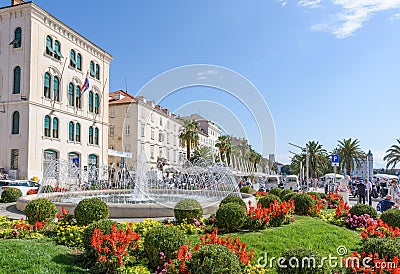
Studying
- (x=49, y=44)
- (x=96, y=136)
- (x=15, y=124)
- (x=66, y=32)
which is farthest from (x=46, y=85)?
(x=96, y=136)

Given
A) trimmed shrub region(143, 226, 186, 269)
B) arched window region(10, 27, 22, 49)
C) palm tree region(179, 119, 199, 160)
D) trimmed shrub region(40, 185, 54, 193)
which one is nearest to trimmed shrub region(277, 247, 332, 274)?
trimmed shrub region(143, 226, 186, 269)

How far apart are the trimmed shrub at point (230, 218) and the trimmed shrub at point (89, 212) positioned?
3158 mm

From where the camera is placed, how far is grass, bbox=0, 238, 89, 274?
6.24m

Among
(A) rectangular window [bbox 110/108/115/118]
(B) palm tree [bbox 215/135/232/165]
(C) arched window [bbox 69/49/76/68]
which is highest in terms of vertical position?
(C) arched window [bbox 69/49/76/68]

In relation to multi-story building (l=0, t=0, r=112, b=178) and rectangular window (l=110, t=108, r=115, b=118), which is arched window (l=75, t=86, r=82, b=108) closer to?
multi-story building (l=0, t=0, r=112, b=178)

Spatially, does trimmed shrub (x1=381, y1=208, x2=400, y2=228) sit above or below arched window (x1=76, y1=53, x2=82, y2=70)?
below

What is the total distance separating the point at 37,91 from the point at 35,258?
3171 centimetres

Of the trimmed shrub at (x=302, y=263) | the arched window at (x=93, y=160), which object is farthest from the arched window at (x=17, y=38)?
the trimmed shrub at (x=302, y=263)

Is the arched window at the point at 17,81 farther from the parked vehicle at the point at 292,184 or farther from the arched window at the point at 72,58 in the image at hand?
the parked vehicle at the point at 292,184

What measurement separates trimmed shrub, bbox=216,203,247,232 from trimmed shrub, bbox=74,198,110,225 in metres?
3.16

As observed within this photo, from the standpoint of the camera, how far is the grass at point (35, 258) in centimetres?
A: 624

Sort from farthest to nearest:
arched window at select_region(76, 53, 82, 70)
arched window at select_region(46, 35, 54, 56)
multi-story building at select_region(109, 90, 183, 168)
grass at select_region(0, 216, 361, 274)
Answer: multi-story building at select_region(109, 90, 183, 168)
arched window at select_region(76, 53, 82, 70)
arched window at select_region(46, 35, 54, 56)
grass at select_region(0, 216, 361, 274)

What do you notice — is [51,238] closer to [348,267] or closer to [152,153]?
[348,267]

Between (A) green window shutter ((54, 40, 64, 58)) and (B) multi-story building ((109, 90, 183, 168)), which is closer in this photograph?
(A) green window shutter ((54, 40, 64, 58))
